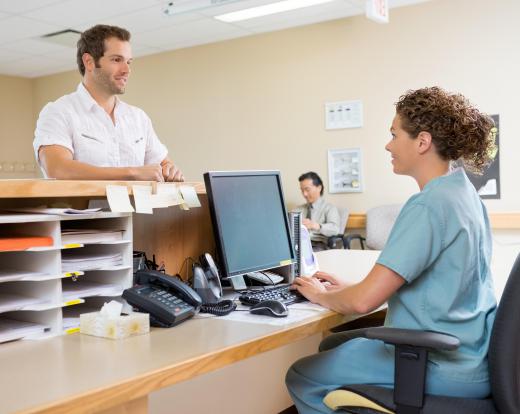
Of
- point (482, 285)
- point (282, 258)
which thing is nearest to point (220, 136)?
point (282, 258)

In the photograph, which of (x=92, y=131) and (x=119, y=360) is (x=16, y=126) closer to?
(x=92, y=131)

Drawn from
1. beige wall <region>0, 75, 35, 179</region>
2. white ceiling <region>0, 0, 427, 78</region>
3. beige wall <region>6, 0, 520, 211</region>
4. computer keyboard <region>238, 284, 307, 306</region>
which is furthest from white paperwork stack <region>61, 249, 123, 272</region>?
beige wall <region>0, 75, 35, 179</region>

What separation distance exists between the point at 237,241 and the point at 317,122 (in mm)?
3969

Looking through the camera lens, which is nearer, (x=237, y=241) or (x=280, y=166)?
(x=237, y=241)

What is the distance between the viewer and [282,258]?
7.09 feet

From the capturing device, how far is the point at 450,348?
4.54 feet

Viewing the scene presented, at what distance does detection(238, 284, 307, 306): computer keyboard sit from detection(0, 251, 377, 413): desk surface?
18 centimetres

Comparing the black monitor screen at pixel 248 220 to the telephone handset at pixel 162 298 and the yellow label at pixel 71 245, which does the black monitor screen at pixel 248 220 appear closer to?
the telephone handset at pixel 162 298

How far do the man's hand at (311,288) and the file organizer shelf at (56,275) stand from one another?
0.52m

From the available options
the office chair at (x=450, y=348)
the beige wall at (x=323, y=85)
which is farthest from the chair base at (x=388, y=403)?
the beige wall at (x=323, y=85)

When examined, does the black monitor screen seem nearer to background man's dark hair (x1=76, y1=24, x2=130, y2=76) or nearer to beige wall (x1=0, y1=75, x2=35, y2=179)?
background man's dark hair (x1=76, y1=24, x2=130, y2=76)

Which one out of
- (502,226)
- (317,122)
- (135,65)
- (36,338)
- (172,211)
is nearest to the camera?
(36,338)

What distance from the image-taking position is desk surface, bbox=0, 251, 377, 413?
1.05 m

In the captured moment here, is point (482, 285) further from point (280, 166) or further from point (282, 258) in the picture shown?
point (280, 166)
